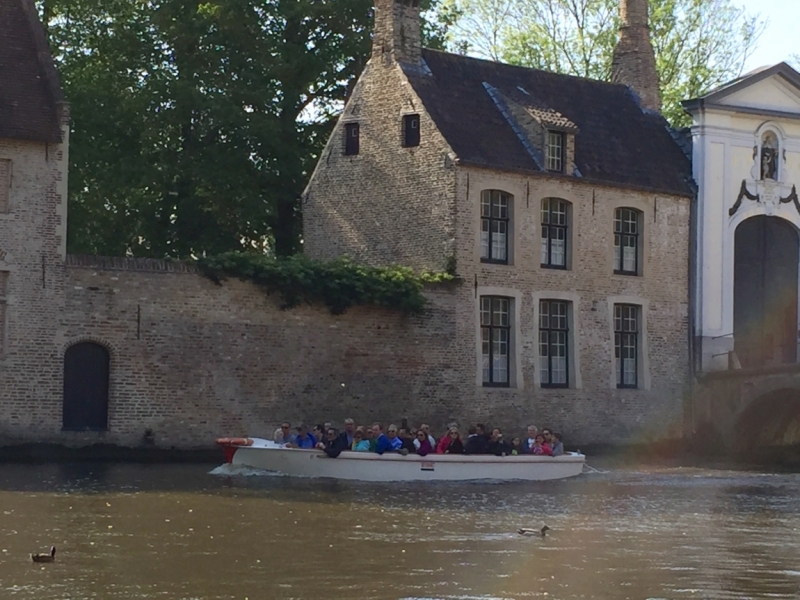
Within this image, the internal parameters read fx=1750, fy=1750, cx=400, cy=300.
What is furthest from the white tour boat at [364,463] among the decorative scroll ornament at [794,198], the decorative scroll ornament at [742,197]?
the decorative scroll ornament at [794,198]

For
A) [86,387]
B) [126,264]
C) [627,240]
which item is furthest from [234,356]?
[627,240]

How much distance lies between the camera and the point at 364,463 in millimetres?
27641

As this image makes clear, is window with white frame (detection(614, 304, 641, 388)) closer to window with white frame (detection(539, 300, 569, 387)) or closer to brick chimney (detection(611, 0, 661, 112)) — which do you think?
window with white frame (detection(539, 300, 569, 387))

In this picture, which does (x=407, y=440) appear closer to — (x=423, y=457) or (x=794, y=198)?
(x=423, y=457)

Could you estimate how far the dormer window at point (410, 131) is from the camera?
115 feet

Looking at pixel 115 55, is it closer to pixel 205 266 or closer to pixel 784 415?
pixel 205 266

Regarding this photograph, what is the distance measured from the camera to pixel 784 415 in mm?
37344

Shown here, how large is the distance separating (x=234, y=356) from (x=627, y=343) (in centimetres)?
992

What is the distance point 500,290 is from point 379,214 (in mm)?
3043

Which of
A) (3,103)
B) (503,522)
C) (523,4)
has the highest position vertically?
(523,4)

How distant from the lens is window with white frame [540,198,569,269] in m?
35.8

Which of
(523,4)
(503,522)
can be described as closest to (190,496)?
(503,522)

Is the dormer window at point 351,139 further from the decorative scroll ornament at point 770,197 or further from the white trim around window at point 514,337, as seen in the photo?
the decorative scroll ornament at point 770,197

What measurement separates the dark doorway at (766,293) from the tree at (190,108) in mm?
9724
